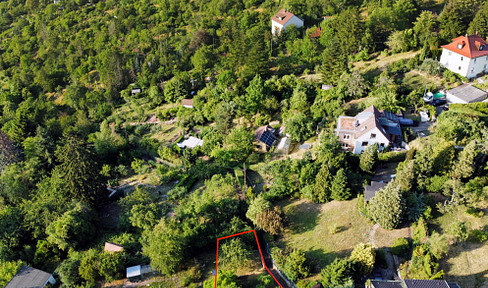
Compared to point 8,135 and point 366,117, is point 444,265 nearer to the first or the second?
point 366,117

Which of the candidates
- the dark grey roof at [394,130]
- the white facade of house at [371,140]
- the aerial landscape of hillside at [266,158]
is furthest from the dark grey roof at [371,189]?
the dark grey roof at [394,130]

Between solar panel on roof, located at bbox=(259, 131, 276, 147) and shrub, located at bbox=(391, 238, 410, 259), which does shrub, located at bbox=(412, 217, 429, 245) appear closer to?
shrub, located at bbox=(391, 238, 410, 259)

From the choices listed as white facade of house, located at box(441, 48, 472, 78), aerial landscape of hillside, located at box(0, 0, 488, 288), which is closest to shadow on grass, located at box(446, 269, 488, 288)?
aerial landscape of hillside, located at box(0, 0, 488, 288)

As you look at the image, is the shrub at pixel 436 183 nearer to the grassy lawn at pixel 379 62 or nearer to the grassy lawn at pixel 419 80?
the grassy lawn at pixel 419 80

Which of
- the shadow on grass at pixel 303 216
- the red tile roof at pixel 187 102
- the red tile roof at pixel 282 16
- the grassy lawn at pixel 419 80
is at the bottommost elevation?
the red tile roof at pixel 187 102

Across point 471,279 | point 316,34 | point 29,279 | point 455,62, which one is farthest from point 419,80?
point 29,279
